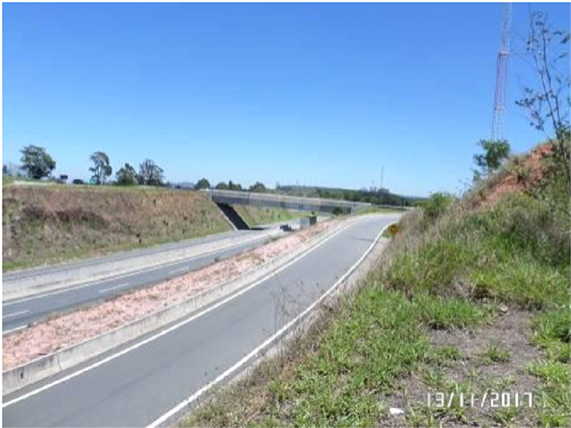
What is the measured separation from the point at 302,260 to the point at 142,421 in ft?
98.4

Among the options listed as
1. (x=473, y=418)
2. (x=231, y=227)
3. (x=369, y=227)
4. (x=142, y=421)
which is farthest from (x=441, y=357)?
(x=231, y=227)

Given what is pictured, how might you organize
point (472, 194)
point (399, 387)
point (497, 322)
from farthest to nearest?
point (472, 194) → point (497, 322) → point (399, 387)

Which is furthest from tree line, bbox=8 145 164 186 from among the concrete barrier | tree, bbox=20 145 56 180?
the concrete barrier

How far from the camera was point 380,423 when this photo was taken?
11.7 feet

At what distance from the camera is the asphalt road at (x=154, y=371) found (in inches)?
498

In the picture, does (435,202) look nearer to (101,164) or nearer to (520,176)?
(520,176)

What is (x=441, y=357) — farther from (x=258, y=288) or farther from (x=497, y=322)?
(x=258, y=288)

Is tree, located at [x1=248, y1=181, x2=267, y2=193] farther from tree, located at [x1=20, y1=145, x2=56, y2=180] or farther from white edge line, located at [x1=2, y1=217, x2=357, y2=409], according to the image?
white edge line, located at [x1=2, y1=217, x2=357, y2=409]

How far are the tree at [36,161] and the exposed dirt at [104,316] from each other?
3149 inches

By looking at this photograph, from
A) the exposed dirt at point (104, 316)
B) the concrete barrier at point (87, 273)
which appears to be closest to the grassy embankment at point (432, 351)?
the exposed dirt at point (104, 316)

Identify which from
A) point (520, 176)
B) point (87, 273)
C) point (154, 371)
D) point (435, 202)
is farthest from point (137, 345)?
point (87, 273)

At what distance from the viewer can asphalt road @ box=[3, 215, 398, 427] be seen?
1265 centimetres

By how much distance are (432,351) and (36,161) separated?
370ft

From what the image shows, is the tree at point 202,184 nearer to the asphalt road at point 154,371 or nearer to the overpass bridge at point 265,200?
the overpass bridge at point 265,200
